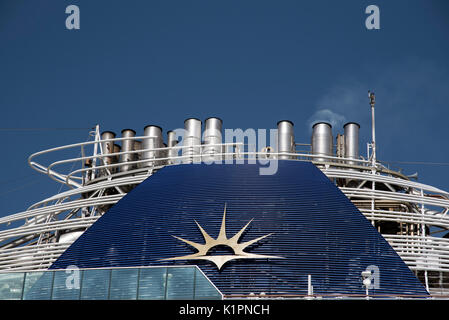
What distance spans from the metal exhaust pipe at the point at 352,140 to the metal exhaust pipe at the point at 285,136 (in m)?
3.67

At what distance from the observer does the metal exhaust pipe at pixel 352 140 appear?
1732 inches

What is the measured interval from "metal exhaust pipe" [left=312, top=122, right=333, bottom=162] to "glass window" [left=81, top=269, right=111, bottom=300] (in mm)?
22254

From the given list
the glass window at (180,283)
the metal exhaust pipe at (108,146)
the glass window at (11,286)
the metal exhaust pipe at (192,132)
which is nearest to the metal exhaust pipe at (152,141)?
the metal exhaust pipe at (192,132)

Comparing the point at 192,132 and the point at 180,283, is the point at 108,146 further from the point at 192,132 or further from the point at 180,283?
the point at 180,283

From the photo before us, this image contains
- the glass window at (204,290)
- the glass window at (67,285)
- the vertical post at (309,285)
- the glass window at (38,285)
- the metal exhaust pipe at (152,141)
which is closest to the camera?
the glass window at (204,290)

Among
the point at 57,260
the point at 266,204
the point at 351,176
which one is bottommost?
the point at 57,260

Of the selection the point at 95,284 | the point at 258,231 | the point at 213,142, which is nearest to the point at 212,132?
the point at 213,142

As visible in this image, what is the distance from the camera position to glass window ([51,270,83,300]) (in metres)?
23.2

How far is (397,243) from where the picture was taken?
115ft

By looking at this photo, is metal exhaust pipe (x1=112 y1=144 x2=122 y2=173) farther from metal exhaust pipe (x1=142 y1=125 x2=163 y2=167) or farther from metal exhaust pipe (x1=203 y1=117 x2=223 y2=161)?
metal exhaust pipe (x1=203 y1=117 x2=223 y2=161)

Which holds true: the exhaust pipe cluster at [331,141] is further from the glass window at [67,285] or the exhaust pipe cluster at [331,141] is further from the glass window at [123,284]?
the glass window at [67,285]

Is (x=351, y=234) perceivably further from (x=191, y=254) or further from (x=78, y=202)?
(x=78, y=202)
